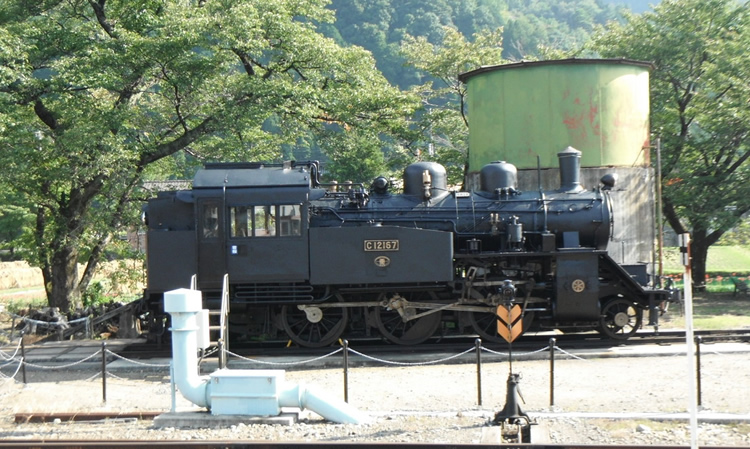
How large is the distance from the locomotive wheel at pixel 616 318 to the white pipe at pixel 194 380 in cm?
647

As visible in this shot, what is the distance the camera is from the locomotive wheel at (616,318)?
13.6 m

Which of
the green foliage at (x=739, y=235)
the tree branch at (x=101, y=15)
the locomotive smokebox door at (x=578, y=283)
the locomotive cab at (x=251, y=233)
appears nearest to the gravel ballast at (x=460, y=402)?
the locomotive smokebox door at (x=578, y=283)

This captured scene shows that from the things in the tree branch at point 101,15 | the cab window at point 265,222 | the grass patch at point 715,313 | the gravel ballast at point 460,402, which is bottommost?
the gravel ballast at point 460,402

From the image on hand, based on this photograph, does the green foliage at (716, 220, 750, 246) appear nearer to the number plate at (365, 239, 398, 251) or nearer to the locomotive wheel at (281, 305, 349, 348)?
Result: the number plate at (365, 239, 398, 251)

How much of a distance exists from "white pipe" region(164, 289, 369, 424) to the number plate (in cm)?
445

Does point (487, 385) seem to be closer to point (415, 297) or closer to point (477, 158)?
point (415, 297)

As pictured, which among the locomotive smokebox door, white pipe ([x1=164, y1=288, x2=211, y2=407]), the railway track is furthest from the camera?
the locomotive smokebox door

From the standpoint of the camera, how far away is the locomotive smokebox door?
1320 centimetres

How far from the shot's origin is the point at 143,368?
41.7 ft

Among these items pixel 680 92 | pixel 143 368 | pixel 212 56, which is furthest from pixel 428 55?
pixel 143 368

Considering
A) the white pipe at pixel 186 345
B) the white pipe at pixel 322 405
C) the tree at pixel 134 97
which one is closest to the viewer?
the white pipe at pixel 322 405

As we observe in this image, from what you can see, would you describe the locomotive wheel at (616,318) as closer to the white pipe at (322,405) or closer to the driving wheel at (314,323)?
the driving wheel at (314,323)

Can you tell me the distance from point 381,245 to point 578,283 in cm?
358

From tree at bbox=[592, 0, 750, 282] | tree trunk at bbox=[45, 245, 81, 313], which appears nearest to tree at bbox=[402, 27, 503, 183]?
tree at bbox=[592, 0, 750, 282]
